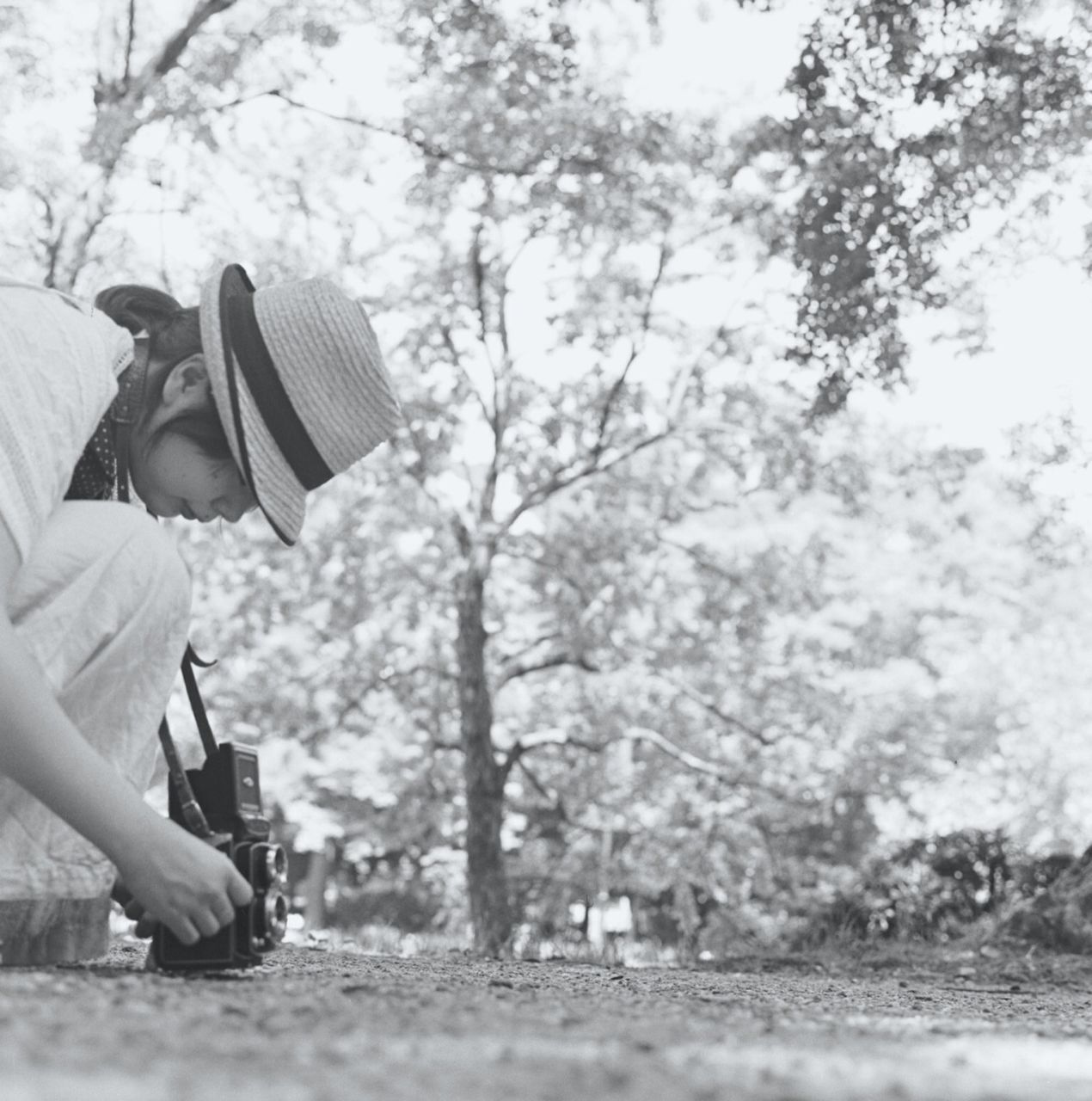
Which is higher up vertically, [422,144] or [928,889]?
[422,144]

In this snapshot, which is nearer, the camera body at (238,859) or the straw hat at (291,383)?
the camera body at (238,859)

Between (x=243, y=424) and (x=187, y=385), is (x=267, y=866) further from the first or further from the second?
(x=187, y=385)

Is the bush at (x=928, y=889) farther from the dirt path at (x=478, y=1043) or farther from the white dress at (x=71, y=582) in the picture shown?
the white dress at (x=71, y=582)

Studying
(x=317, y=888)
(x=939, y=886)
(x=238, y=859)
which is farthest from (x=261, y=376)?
(x=317, y=888)

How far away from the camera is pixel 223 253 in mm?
10828

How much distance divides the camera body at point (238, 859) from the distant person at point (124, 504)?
0.39ft

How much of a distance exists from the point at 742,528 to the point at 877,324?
5.83 metres

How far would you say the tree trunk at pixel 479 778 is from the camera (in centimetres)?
1185

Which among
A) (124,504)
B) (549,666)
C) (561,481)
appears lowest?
(124,504)

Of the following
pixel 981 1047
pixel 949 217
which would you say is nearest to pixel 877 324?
pixel 949 217

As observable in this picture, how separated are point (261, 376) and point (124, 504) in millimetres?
335

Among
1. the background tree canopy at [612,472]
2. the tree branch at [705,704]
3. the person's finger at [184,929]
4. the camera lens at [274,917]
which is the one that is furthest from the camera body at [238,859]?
the tree branch at [705,704]

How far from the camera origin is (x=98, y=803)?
2.08 metres

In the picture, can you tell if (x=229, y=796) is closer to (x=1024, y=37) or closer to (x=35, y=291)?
(x=35, y=291)
